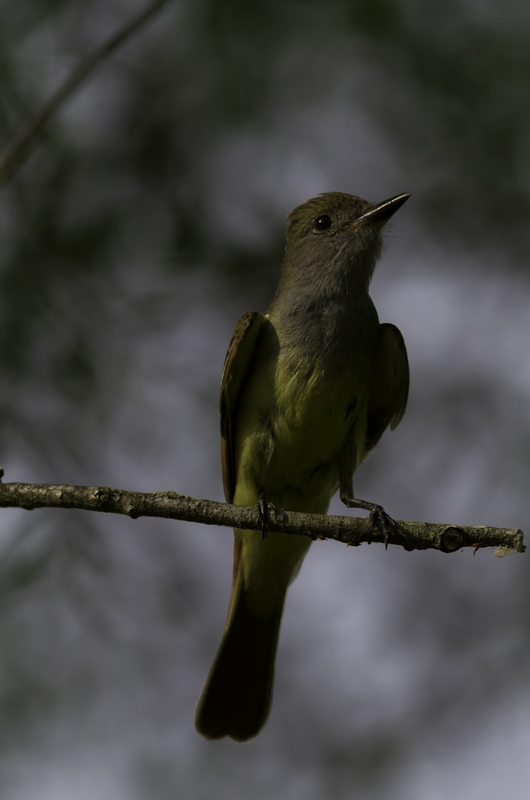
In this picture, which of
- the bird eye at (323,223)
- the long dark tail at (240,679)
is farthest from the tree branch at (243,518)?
the bird eye at (323,223)

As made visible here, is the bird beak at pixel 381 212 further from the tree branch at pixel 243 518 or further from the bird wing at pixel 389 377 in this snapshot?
the tree branch at pixel 243 518

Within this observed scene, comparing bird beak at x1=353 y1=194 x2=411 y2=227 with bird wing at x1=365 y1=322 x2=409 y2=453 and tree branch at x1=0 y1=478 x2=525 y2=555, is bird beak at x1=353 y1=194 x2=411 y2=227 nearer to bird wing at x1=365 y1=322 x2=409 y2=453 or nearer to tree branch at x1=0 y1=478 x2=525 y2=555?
bird wing at x1=365 y1=322 x2=409 y2=453

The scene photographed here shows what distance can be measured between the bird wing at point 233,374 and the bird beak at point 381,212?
4.01 ft

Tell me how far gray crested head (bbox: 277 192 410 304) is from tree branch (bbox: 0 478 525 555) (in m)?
2.29

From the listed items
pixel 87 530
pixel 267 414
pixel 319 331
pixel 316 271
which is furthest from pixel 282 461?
pixel 87 530

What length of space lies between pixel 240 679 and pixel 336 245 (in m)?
3.52

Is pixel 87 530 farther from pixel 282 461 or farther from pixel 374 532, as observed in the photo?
pixel 374 532

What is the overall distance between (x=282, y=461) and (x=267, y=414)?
337 mm

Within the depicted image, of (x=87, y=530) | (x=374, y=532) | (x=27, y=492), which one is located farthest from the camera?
(x=87, y=530)

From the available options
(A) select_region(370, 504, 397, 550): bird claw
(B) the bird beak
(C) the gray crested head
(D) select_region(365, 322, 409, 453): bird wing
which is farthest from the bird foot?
(B) the bird beak

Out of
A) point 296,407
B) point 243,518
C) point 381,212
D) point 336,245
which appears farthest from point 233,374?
point 381,212

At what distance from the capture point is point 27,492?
3566mm

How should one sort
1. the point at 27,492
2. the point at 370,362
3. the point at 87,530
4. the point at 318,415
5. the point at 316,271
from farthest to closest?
the point at 87,530, the point at 316,271, the point at 370,362, the point at 318,415, the point at 27,492

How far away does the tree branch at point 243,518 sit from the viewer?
3578 millimetres
